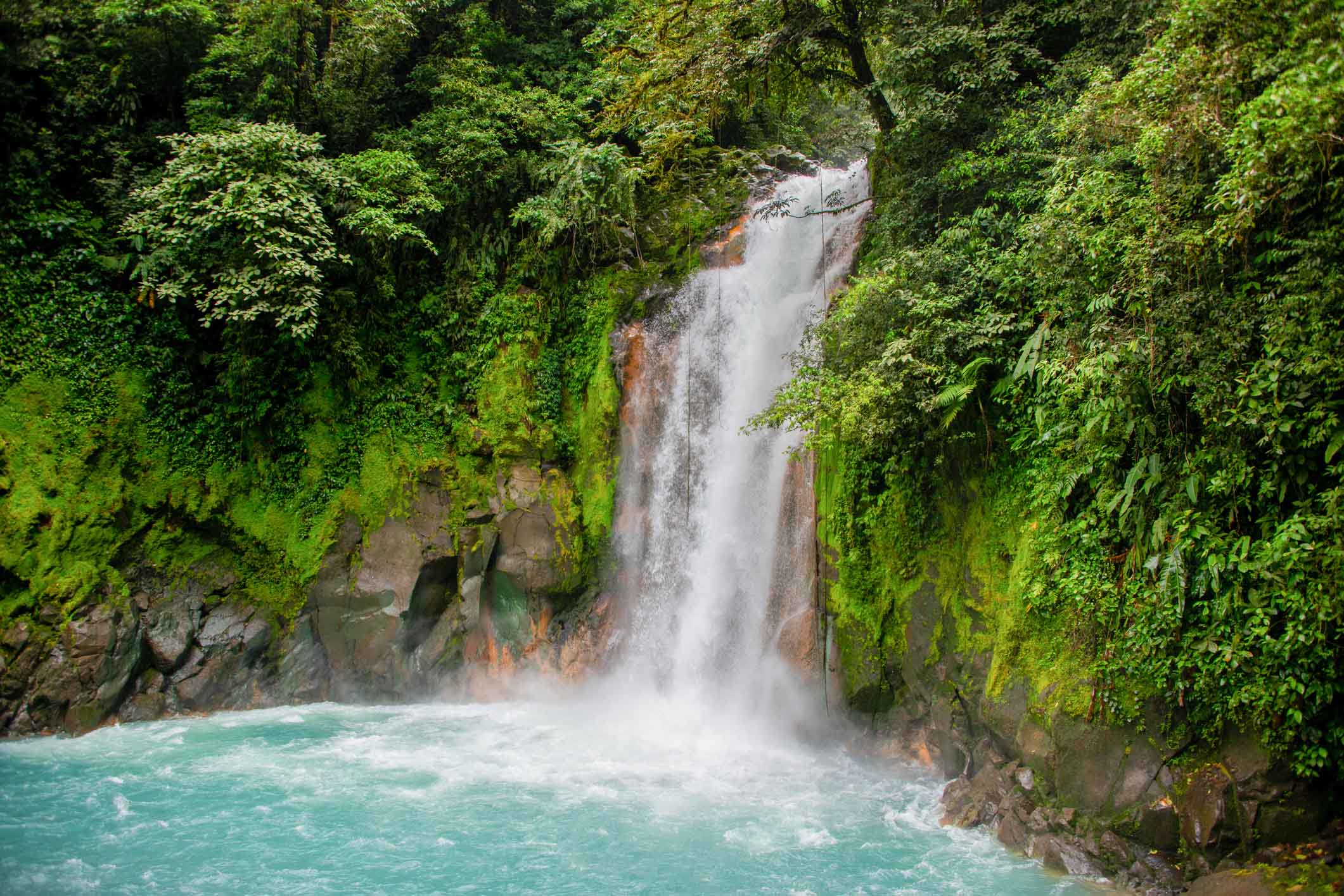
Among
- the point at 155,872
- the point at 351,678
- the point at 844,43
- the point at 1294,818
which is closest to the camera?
the point at 1294,818

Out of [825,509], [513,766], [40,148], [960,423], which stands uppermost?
[40,148]

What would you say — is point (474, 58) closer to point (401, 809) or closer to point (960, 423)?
point (960, 423)

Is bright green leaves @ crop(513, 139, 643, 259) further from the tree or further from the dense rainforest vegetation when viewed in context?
the tree

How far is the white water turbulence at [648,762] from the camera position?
7223 millimetres

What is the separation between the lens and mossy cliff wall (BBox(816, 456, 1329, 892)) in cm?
631

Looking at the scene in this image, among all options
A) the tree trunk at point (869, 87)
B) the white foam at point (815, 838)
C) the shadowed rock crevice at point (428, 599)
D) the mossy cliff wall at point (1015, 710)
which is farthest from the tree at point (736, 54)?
the white foam at point (815, 838)

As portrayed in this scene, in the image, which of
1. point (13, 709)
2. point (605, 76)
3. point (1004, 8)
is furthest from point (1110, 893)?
point (605, 76)

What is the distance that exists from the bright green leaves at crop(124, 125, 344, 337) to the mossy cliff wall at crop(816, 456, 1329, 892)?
27.1 feet

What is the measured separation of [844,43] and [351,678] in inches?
492

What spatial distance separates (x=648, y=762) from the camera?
985 cm

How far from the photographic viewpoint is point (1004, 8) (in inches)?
411

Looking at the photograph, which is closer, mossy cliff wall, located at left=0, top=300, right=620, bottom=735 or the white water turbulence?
the white water turbulence

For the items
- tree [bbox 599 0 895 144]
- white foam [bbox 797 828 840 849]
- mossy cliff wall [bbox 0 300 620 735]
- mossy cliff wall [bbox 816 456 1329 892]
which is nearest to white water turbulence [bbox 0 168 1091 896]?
white foam [bbox 797 828 840 849]

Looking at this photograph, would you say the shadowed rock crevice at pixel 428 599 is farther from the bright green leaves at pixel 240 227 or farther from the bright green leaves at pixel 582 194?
the bright green leaves at pixel 582 194
